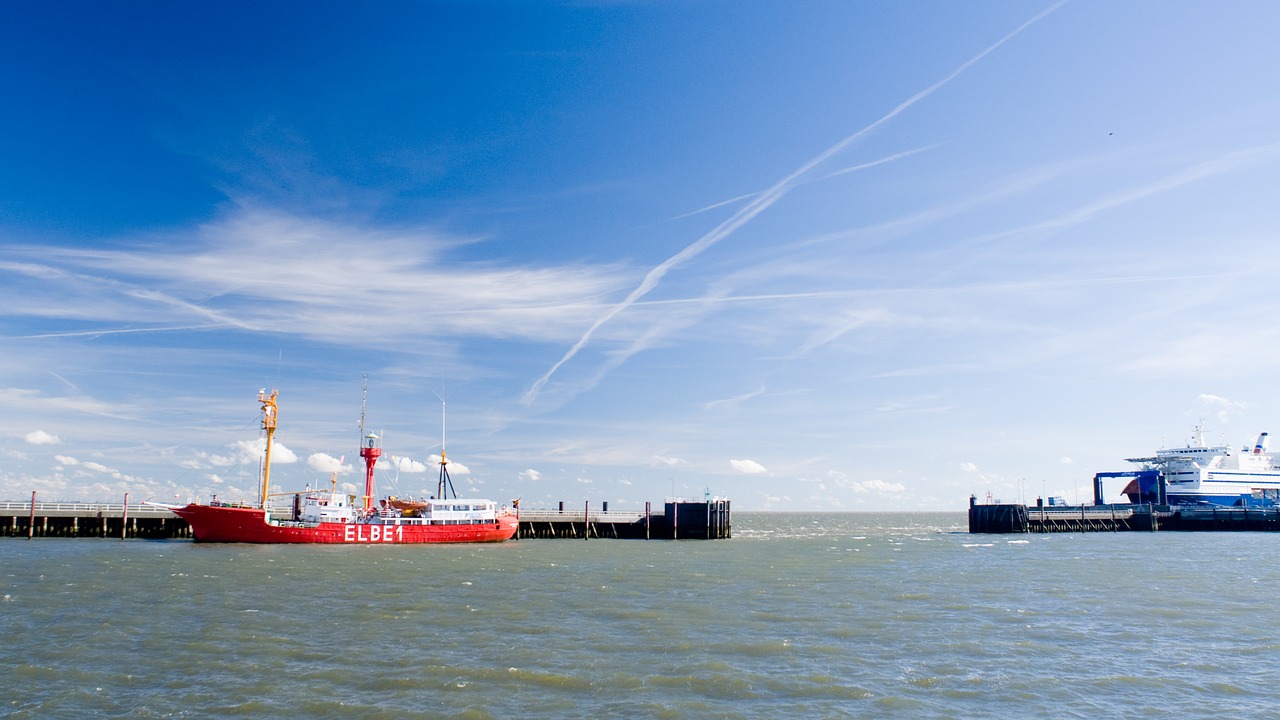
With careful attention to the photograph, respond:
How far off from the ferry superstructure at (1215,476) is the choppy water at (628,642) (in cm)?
8539

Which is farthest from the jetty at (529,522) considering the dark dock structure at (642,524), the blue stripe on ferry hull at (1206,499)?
the blue stripe on ferry hull at (1206,499)

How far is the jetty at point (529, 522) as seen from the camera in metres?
78.6

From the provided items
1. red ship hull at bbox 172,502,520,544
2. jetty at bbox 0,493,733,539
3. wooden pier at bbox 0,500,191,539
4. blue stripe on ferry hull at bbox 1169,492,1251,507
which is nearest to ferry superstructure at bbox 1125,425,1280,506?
blue stripe on ferry hull at bbox 1169,492,1251,507

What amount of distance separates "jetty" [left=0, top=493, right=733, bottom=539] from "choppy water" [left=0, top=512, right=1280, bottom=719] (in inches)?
1350

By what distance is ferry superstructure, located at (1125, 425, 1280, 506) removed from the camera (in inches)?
4751

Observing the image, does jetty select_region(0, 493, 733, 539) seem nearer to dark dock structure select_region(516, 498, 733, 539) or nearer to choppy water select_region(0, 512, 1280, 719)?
dark dock structure select_region(516, 498, 733, 539)

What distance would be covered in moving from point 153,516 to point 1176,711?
88.5 metres

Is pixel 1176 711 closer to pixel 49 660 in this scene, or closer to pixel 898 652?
pixel 898 652

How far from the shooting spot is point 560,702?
1836 cm

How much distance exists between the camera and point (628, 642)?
25141 mm

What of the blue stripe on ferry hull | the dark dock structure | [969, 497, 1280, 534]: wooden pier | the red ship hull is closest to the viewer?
the red ship hull

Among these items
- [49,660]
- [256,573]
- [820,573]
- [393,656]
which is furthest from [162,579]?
[820,573]

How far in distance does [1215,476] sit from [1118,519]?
21360 millimetres

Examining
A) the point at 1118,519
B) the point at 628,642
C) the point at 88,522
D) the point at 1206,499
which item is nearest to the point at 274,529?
the point at 88,522
